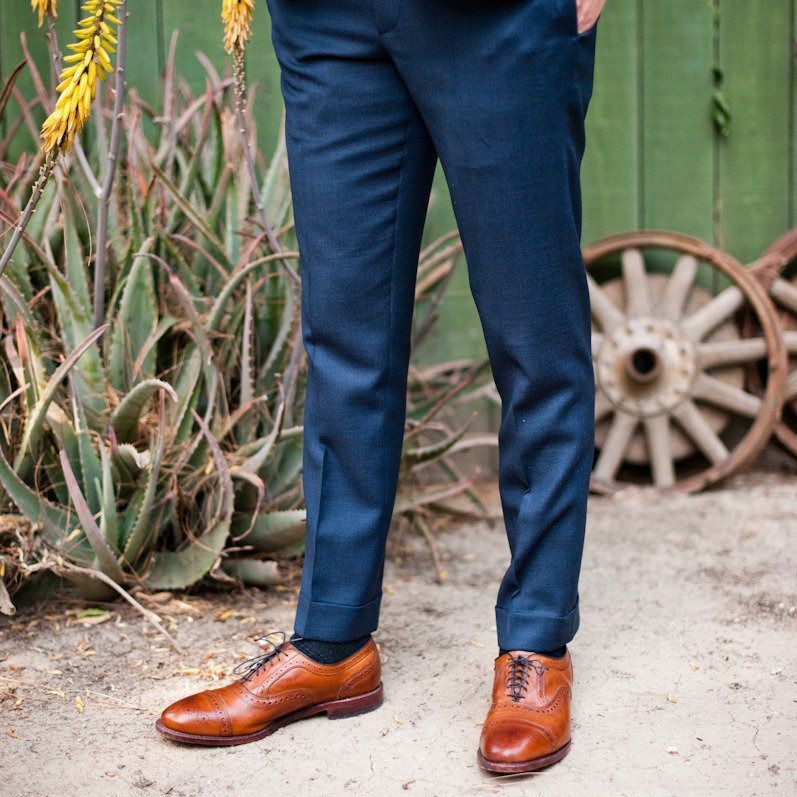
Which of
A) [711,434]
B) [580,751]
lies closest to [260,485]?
[580,751]

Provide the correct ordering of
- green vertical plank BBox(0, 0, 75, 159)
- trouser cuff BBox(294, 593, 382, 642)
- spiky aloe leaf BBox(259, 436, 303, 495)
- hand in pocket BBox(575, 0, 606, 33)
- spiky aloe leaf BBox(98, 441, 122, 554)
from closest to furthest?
1. hand in pocket BBox(575, 0, 606, 33)
2. trouser cuff BBox(294, 593, 382, 642)
3. spiky aloe leaf BBox(98, 441, 122, 554)
4. spiky aloe leaf BBox(259, 436, 303, 495)
5. green vertical plank BBox(0, 0, 75, 159)

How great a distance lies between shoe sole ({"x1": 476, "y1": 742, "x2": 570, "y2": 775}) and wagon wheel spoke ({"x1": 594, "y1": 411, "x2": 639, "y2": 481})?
4.08 feet

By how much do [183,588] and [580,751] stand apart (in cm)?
78

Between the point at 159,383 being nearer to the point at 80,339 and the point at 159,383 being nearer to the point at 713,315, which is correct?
the point at 80,339

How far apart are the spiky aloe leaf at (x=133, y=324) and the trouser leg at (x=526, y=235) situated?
0.74m

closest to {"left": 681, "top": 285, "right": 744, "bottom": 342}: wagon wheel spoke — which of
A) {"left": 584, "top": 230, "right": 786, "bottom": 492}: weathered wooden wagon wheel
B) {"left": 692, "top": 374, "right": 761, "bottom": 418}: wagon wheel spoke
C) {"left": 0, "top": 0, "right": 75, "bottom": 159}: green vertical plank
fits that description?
{"left": 584, "top": 230, "right": 786, "bottom": 492}: weathered wooden wagon wheel

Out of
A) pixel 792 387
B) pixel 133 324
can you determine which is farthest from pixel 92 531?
pixel 792 387

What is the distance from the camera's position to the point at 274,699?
134 centimetres

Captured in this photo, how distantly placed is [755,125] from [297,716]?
6.11ft

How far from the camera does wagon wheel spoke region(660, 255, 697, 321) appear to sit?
2.41m

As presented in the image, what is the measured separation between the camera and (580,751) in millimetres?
1291

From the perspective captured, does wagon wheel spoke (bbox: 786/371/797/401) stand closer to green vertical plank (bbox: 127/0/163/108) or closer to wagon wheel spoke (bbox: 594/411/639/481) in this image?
wagon wheel spoke (bbox: 594/411/639/481)

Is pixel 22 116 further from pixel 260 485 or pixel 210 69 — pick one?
pixel 260 485

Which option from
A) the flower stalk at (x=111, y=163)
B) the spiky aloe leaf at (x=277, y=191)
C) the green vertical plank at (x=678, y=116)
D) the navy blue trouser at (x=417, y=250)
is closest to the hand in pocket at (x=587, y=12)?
the navy blue trouser at (x=417, y=250)
